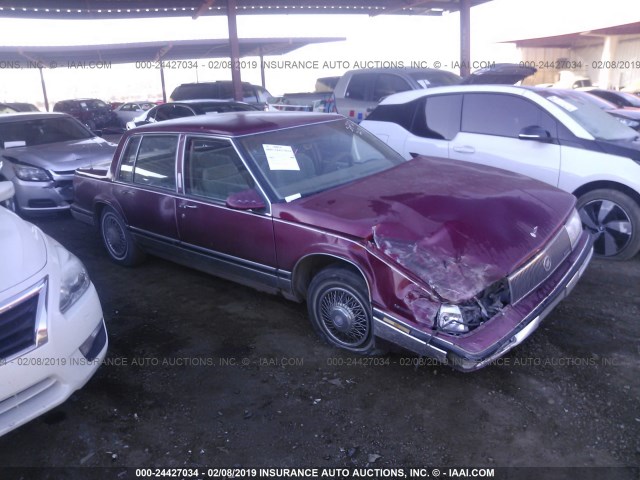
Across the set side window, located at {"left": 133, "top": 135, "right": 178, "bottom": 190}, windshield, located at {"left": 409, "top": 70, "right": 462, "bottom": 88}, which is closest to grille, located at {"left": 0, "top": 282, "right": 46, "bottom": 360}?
side window, located at {"left": 133, "top": 135, "right": 178, "bottom": 190}

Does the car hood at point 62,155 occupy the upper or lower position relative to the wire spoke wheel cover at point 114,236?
upper

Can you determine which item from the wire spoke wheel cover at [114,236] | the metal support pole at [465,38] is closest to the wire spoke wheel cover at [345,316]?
the wire spoke wheel cover at [114,236]

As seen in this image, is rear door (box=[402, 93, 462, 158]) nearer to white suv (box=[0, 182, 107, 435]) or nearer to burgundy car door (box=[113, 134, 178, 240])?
burgundy car door (box=[113, 134, 178, 240])

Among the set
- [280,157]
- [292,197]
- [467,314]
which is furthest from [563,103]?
[467,314]

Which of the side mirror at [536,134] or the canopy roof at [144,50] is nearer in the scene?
the side mirror at [536,134]

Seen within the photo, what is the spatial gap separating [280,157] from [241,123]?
571mm

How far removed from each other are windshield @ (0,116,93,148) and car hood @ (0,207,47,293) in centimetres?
519

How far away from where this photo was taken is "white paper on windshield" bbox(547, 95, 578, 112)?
521cm

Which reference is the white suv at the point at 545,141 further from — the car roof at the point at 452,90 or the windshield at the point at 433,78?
the windshield at the point at 433,78

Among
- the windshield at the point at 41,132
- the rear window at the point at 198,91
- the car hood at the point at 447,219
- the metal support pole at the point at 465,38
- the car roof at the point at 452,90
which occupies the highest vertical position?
the metal support pole at the point at 465,38

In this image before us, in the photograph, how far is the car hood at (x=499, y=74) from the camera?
27.1ft

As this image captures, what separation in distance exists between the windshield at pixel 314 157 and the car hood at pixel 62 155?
14.2 feet

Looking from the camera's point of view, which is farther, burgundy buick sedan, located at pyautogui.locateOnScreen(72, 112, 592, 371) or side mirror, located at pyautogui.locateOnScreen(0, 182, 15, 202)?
side mirror, located at pyautogui.locateOnScreen(0, 182, 15, 202)

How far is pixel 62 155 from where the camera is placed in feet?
24.2
